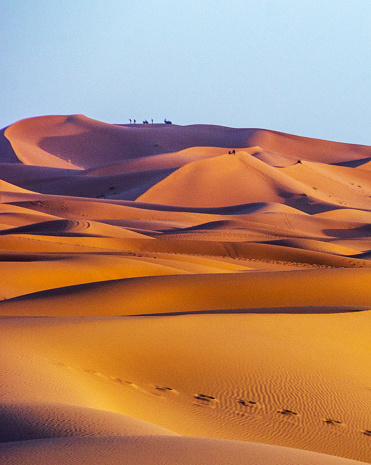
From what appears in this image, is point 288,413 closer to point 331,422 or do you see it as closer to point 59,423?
point 331,422

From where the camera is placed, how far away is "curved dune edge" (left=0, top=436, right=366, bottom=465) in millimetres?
2887

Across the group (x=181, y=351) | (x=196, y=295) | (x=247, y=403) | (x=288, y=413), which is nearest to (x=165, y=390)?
(x=247, y=403)

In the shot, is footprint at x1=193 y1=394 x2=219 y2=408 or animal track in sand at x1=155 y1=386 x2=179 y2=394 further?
animal track in sand at x1=155 y1=386 x2=179 y2=394

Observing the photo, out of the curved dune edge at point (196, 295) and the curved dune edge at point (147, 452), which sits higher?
the curved dune edge at point (147, 452)

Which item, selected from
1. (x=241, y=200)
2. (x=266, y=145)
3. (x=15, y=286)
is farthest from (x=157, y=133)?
A: (x=15, y=286)

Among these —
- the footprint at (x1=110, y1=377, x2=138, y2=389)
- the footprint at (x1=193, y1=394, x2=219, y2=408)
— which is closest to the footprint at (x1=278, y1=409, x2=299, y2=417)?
the footprint at (x1=193, y1=394, x2=219, y2=408)

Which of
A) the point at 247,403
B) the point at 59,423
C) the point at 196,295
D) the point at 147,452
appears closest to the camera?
the point at 147,452

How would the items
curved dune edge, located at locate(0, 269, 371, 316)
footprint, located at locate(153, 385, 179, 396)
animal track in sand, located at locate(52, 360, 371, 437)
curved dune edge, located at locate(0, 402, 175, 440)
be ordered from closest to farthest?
curved dune edge, located at locate(0, 402, 175, 440)
animal track in sand, located at locate(52, 360, 371, 437)
footprint, located at locate(153, 385, 179, 396)
curved dune edge, located at locate(0, 269, 371, 316)

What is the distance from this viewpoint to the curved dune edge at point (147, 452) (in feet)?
9.47

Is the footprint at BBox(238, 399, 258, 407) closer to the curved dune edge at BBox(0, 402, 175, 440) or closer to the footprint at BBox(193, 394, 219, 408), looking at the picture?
the footprint at BBox(193, 394, 219, 408)

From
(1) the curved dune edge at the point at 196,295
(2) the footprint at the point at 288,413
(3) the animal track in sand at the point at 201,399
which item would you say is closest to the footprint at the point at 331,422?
(3) the animal track in sand at the point at 201,399

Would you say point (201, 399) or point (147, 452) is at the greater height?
point (147, 452)

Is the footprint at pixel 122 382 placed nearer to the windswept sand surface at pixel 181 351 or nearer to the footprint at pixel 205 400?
the windswept sand surface at pixel 181 351

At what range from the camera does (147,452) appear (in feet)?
10.1
